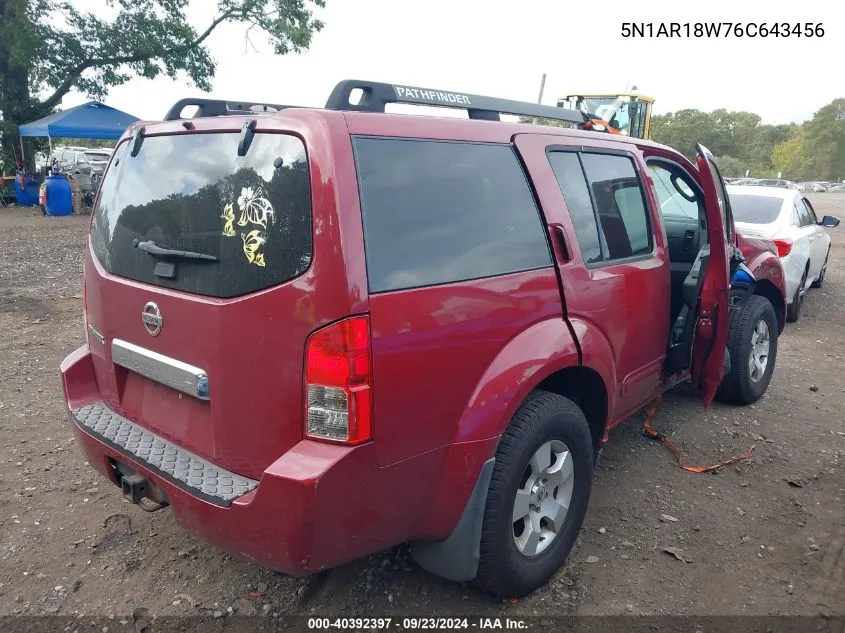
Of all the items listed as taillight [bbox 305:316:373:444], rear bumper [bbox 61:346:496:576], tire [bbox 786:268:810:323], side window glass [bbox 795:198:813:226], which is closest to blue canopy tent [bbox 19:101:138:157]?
side window glass [bbox 795:198:813:226]

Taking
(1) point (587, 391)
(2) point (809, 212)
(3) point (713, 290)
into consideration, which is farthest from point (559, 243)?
(2) point (809, 212)

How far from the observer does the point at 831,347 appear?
668 cm

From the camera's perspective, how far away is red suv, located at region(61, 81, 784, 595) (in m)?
1.98

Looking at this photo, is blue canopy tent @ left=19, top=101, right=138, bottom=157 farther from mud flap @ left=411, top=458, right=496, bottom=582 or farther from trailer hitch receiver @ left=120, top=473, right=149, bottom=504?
mud flap @ left=411, top=458, right=496, bottom=582

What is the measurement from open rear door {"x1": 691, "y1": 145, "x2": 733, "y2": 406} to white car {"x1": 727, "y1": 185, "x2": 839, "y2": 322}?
3518mm

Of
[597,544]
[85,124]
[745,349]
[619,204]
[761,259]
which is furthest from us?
[85,124]

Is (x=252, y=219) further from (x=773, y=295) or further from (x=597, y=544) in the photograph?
(x=773, y=295)

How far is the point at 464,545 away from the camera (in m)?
2.35

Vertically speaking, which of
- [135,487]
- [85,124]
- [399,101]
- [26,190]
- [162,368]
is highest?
[85,124]

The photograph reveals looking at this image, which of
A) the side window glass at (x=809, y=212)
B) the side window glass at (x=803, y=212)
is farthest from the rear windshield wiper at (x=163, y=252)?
the side window glass at (x=809, y=212)

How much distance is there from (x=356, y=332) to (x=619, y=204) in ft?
6.31

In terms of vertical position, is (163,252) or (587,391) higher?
(163,252)

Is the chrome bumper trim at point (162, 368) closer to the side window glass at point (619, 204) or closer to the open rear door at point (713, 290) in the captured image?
the side window glass at point (619, 204)

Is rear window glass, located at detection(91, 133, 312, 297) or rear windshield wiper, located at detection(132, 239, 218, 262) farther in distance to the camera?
rear windshield wiper, located at detection(132, 239, 218, 262)
